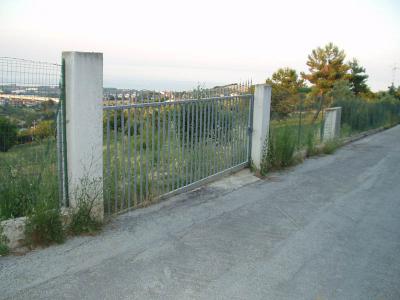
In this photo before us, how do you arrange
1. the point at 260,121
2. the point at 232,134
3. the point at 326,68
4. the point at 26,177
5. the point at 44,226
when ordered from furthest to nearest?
the point at 326,68 → the point at 260,121 → the point at 232,134 → the point at 26,177 → the point at 44,226

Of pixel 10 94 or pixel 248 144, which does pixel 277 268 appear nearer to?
pixel 10 94

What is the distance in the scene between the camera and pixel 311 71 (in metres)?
50.8

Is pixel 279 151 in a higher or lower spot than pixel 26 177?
lower

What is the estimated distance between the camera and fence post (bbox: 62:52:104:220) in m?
5.07

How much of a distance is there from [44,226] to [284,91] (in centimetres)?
953

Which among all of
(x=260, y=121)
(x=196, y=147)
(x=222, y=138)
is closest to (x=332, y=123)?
(x=260, y=121)

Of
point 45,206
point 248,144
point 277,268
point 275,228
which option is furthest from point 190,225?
point 248,144

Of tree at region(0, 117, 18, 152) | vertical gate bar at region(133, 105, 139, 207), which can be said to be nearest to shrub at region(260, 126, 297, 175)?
vertical gate bar at region(133, 105, 139, 207)

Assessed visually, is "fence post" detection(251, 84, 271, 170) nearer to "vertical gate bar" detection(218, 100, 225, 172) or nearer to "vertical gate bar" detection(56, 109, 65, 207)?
"vertical gate bar" detection(218, 100, 225, 172)

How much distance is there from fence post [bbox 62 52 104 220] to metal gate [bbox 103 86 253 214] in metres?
0.32

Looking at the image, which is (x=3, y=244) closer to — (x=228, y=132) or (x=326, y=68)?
(x=228, y=132)

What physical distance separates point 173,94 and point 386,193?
4.59 metres

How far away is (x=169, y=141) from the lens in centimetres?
682

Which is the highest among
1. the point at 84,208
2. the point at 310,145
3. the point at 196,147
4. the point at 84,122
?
the point at 84,122
